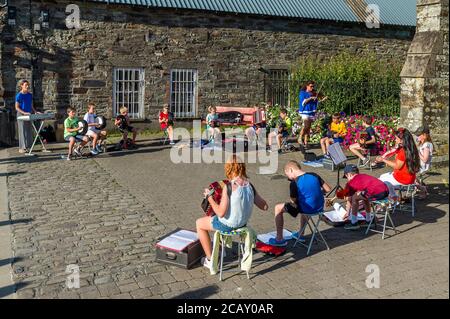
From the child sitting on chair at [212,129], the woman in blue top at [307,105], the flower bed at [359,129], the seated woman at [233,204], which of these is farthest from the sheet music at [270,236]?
the child sitting on chair at [212,129]

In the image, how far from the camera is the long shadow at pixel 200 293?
575 cm

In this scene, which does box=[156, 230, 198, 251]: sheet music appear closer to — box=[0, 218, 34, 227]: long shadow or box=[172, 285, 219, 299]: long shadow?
box=[172, 285, 219, 299]: long shadow

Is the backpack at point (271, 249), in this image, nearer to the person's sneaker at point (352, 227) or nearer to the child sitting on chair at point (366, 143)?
the person's sneaker at point (352, 227)

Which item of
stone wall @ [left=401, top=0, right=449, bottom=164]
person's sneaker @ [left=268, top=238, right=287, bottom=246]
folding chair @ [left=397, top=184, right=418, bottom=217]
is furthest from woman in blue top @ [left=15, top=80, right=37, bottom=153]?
folding chair @ [left=397, top=184, right=418, bottom=217]

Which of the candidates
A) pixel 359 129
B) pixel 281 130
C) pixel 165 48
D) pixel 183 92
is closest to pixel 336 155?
pixel 281 130

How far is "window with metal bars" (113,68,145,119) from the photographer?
1777 cm

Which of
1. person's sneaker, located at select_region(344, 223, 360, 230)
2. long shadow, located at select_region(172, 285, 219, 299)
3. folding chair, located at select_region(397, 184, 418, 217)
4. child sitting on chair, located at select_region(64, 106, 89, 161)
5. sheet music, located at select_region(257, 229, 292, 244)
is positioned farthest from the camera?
child sitting on chair, located at select_region(64, 106, 89, 161)

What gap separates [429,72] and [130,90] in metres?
10.0

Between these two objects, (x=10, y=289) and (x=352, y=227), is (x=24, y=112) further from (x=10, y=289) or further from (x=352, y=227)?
(x=352, y=227)

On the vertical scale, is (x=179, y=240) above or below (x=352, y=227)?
above

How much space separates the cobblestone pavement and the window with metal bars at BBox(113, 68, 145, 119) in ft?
21.1

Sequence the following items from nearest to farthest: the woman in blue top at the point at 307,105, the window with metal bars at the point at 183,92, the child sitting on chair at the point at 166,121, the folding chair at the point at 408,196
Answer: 1. the folding chair at the point at 408,196
2. the woman in blue top at the point at 307,105
3. the child sitting on chair at the point at 166,121
4. the window with metal bars at the point at 183,92

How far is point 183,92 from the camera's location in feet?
61.8

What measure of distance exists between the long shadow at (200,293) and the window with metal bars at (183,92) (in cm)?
1323
